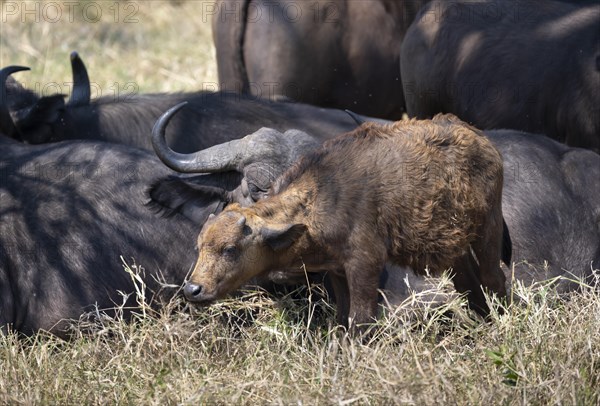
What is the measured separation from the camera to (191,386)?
4.34m

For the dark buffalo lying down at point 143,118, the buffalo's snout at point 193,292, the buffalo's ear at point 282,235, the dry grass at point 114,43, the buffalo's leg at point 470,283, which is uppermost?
the buffalo's ear at point 282,235

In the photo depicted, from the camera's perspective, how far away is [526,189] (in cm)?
571

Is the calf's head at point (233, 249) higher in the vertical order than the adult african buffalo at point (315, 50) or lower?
higher

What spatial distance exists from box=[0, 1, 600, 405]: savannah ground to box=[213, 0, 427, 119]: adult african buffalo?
11.0ft

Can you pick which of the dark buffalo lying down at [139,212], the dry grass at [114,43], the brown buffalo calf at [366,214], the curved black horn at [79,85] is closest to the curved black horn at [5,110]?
the curved black horn at [79,85]

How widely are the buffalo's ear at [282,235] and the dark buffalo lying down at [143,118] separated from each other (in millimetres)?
2629

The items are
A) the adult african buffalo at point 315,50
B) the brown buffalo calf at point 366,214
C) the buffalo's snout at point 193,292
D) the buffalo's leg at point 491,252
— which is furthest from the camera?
the adult african buffalo at point 315,50

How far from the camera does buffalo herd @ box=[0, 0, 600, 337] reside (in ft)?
14.2

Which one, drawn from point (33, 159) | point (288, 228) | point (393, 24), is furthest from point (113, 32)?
point (288, 228)

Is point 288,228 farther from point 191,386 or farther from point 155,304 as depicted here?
point 155,304

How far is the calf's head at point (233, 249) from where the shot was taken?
4.05m

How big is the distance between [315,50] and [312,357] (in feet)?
14.0

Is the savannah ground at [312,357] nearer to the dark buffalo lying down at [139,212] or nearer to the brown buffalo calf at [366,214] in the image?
the dark buffalo lying down at [139,212]

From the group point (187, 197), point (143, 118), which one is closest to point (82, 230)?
point (187, 197)
